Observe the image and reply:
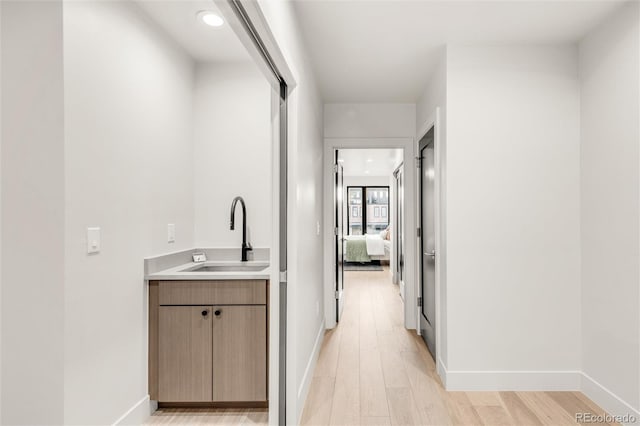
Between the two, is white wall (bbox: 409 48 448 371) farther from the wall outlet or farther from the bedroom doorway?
the wall outlet

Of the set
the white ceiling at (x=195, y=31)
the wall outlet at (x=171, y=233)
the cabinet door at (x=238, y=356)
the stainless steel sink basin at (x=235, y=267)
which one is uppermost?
the white ceiling at (x=195, y=31)

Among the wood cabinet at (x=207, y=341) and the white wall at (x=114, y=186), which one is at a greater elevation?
the white wall at (x=114, y=186)

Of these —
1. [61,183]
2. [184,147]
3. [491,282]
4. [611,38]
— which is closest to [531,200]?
[491,282]

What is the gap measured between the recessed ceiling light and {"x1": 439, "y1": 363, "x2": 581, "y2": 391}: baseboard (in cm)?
278

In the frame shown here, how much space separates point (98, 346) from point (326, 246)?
8.39ft

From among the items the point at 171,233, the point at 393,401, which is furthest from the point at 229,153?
the point at 393,401

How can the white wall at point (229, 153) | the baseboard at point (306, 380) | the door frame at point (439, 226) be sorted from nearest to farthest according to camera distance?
the baseboard at point (306, 380), the door frame at point (439, 226), the white wall at point (229, 153)

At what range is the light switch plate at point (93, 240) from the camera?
1.79 metres

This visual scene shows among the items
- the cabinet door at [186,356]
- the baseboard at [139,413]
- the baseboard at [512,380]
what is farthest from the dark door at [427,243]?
the baseboard at [139,413]

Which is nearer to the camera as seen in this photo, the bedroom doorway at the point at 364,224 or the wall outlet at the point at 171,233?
the wall outlet at the point at 171,233

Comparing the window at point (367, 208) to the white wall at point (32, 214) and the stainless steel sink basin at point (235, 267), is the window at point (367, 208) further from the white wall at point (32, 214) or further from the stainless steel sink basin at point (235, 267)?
the white wall at point (32, 214)

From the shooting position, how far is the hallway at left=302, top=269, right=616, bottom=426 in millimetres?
2312

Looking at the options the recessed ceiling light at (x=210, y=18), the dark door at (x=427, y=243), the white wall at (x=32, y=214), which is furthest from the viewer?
the dark door at (x=427, y=243)

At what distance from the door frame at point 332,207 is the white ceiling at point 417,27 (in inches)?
38.1
